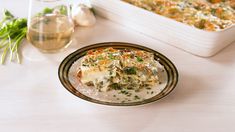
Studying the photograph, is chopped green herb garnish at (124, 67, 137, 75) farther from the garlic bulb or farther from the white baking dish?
the garlic bulb

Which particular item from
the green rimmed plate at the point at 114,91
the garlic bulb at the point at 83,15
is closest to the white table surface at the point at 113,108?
the green rimmed plate at the point at 114,91

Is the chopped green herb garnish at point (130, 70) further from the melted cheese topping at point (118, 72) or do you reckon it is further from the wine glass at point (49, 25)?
the wine glass at point (49, 25)

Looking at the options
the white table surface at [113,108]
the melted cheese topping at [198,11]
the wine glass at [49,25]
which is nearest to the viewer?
the white table surface at [113,108]

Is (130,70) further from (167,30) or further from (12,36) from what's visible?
(12,36)

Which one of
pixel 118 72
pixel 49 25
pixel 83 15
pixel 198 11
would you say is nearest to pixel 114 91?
pixel 118 72

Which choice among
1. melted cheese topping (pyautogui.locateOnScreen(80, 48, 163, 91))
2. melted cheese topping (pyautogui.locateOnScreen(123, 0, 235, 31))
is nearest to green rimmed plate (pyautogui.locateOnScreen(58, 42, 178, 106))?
melted cheese topping (pyautogui.locateOnScreen(80, 48, 163, 91))

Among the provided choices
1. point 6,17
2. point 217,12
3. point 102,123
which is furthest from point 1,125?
point 217,12
